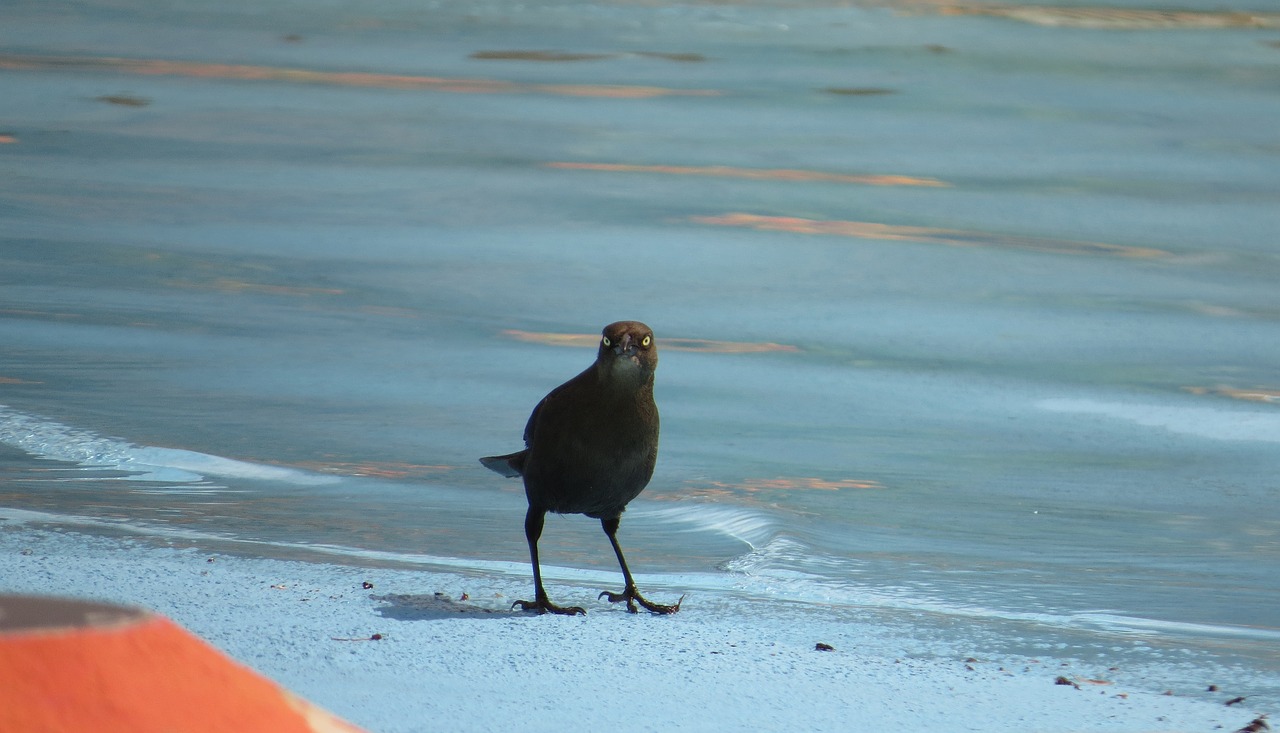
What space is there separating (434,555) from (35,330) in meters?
3.81

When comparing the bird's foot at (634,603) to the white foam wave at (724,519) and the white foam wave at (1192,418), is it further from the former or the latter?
the white foam wave at (1192,418)

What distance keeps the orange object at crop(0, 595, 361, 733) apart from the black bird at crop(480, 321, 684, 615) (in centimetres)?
198

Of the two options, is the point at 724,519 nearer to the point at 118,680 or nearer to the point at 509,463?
the point at 509,463

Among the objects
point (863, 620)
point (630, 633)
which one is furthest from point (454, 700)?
point (863, 620)

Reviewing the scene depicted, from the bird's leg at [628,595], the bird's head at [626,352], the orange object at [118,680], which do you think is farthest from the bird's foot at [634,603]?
the orange object at [118,680]

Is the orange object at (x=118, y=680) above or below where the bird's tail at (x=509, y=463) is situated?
above

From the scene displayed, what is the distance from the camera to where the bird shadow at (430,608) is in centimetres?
394

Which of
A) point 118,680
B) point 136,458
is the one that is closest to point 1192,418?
point 136,458

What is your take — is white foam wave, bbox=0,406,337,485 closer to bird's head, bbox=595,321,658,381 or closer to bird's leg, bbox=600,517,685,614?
bird's leg, bbox=600,517,685,614

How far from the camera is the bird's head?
379cm

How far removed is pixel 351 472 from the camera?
5992 mm

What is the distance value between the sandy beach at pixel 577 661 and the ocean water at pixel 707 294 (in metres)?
0.28

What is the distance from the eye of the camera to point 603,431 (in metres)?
3.84

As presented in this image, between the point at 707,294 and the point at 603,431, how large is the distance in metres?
5.26
